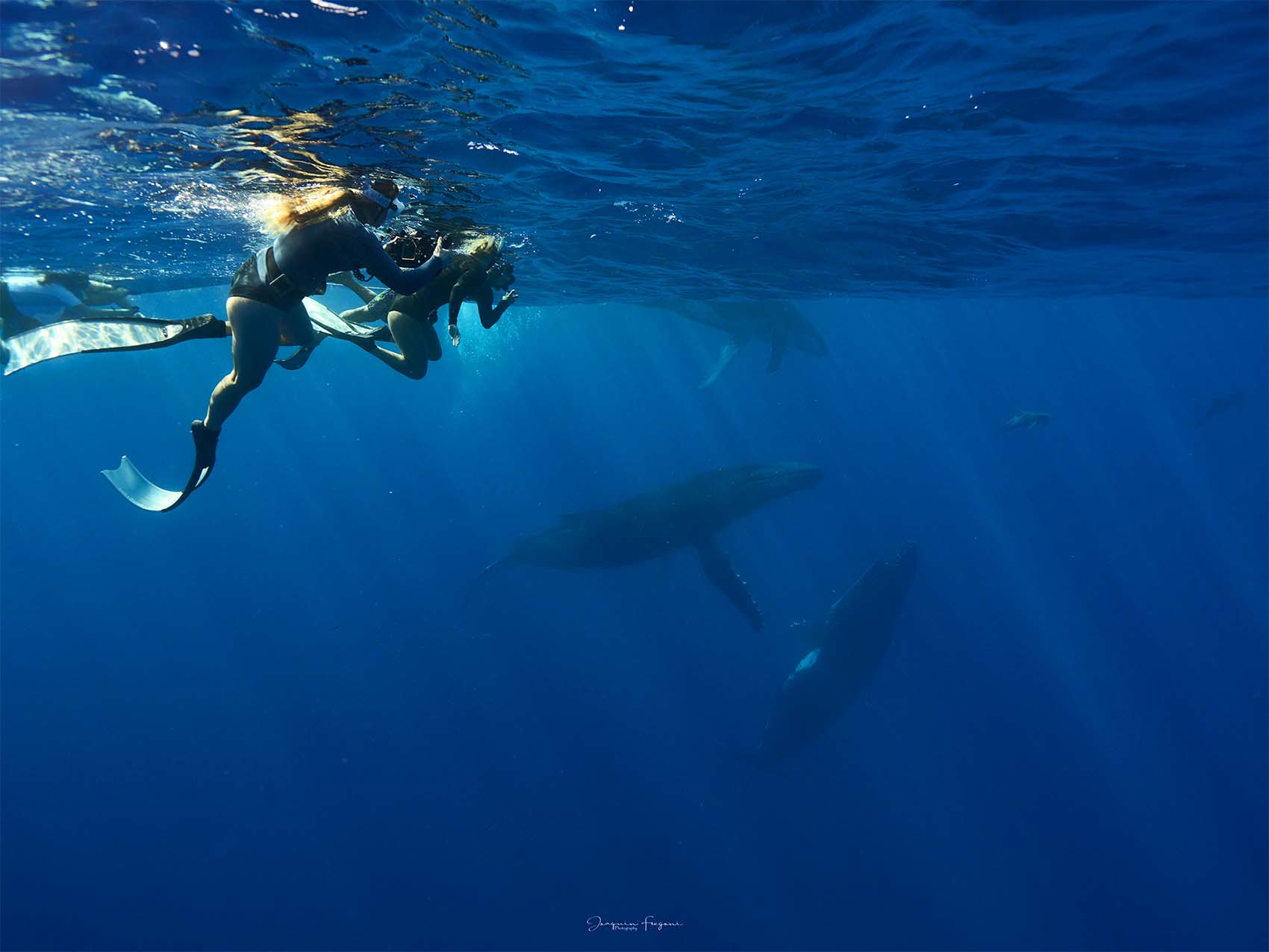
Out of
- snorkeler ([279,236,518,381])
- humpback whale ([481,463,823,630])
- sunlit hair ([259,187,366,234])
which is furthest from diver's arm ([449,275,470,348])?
humpback whale ([481,463,823,630])

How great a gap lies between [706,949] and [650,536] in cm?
962

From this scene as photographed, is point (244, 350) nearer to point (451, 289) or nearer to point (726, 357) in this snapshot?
point (451, 289)

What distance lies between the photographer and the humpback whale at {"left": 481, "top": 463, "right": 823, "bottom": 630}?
694 inches

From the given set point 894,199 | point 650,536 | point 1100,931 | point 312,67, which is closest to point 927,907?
point 1100,931

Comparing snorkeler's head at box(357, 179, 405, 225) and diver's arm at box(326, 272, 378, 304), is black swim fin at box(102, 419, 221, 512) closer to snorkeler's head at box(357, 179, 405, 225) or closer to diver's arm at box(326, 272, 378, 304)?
diver's arm at box(326, 272, 378, 304)

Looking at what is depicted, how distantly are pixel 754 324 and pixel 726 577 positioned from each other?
17.7 m

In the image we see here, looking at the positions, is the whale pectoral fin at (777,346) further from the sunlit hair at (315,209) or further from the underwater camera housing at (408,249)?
the sunlit hair at (315,209)

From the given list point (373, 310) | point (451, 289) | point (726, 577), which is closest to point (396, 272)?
point (451, 289)

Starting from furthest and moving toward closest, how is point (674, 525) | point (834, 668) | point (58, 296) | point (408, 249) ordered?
point (674, 525) → point (834, 668) → point (58, 296) → point (408, 249)

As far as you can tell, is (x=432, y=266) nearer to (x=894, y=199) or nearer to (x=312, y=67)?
(x=312, y=67)
